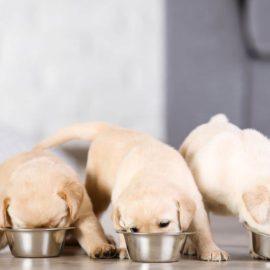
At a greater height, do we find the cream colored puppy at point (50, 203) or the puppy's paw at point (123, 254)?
the cream colored puppy at point (50, 203)

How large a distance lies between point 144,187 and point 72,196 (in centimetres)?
19

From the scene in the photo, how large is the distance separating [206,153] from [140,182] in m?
0.37

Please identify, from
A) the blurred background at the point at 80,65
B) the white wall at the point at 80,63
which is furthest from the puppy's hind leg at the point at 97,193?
the white wall at the point at 80,63

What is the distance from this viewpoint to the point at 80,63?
16.7 ft

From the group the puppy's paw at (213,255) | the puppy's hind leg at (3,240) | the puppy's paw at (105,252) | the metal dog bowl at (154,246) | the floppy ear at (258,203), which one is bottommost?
the puppy's hind leg at (3,240)

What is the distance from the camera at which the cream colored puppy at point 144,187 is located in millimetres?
1801

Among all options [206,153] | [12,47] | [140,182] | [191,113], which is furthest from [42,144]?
[12,47]

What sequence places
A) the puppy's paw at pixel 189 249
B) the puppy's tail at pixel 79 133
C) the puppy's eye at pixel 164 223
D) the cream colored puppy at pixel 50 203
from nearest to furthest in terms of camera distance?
the puppy's eye at pixel 164 223 < the cream colored puppy at pixel 50 203 < the puppy's paw at pixel 189 249 < the puppy's tail at pixel 79 133

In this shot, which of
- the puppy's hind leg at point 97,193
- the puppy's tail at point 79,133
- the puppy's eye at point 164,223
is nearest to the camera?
the puppy's eye at point 164,223

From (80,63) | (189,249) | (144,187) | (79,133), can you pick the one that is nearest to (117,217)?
(144,187)

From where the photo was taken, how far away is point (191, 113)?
3.90 meters

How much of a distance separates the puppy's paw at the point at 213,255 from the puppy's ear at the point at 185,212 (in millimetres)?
114

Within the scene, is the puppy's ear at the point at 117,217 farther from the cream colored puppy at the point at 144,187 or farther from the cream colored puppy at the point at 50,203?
the cream colored puppy at the point at 50,203

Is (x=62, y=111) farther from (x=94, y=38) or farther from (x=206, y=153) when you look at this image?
(x=206, y=153)
